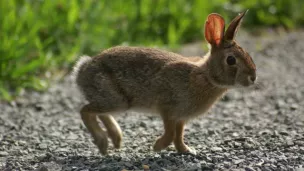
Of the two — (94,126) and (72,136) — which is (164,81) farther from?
(72,136)

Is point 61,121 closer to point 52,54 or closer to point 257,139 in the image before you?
point 52,54

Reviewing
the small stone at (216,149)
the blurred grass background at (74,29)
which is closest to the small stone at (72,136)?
the blurred grass background at (74,29)

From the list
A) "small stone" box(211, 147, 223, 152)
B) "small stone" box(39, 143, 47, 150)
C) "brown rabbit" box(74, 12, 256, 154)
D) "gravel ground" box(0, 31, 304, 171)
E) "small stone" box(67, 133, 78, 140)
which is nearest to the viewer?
"gravel ground" box(0, 31, 304, 171)

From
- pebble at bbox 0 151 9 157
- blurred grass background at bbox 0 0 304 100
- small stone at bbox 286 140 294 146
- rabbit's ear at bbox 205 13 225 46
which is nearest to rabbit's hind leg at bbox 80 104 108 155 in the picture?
pebble at bbox 0 151 9 157

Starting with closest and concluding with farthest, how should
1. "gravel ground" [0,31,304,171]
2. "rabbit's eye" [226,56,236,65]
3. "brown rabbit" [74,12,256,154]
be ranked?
"gravel ground" [0,31,304,171] → "rabbit's eye" [226,56,236,65] → "brown rabbit" [74,12,256,154]

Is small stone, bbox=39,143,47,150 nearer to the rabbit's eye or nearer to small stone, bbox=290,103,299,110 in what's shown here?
the rabbit's eye

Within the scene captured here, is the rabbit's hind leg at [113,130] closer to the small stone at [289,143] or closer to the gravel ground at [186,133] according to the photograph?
the gravel ground at [186,133]

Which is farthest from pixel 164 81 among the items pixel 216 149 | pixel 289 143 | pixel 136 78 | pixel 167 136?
pixel 289 143
